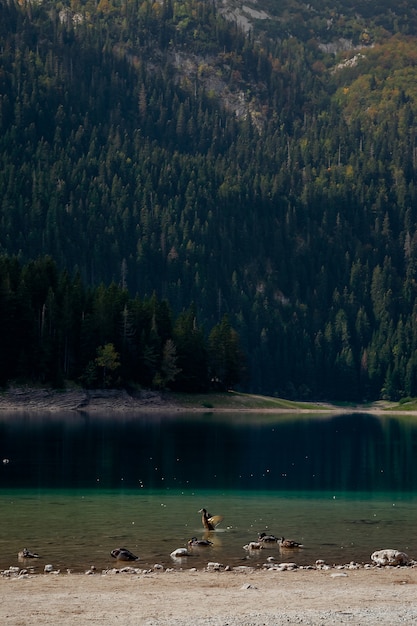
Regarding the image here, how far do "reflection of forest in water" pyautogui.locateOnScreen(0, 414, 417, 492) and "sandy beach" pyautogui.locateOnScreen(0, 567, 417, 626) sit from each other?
1372 inches

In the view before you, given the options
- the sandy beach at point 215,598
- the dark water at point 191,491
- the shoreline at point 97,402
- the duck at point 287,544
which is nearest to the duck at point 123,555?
the dark water at point 191,491

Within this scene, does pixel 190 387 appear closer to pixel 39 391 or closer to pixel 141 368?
pixel 141 368

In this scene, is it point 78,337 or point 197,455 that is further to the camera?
point 78,337

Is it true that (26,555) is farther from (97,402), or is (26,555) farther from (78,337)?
(78,337)

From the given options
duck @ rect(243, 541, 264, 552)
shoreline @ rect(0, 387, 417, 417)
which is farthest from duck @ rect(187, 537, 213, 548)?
shoreline @ rect(0, 387, 417, 417)

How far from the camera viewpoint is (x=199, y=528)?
59.9m

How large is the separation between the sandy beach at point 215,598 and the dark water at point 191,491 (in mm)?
4432

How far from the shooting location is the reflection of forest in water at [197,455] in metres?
85.9

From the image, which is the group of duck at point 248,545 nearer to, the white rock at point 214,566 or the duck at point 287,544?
the duck at point 287,544

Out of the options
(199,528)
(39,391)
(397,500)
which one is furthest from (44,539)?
(39,391)

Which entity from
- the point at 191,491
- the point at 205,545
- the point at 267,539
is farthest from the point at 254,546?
the point at 191,491

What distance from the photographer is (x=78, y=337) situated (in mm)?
186500

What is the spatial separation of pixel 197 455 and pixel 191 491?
30.5 metres

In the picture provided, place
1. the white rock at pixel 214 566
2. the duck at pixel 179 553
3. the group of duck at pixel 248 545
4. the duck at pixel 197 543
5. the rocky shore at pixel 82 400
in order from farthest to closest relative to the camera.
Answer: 1. the rocky shore at pixel 82 400
2. the duck at pixel 197 543
3. the duck at pixel 179 553
4. the group of duck at pixel 248 545
5. the white rock at pixel 214 566
